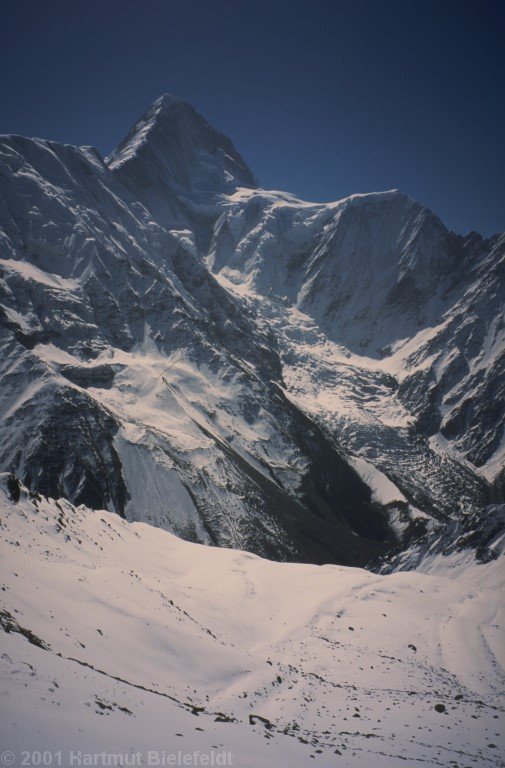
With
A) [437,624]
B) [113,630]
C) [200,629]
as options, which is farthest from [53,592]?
[437,624]

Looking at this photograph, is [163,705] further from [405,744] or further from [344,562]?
[344,562]

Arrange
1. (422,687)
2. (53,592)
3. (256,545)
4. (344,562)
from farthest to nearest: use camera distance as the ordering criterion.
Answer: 1. (344,562)
2. (256,545)
3. (422,687)
4. (53,592)

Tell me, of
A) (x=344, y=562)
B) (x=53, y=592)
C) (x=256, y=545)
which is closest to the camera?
(x=53, y=592)

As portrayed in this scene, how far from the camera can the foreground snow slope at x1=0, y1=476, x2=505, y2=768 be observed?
21.9m

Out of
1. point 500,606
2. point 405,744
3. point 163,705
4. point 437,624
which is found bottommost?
point 163,705

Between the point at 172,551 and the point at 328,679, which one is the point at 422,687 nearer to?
the point at 328,679

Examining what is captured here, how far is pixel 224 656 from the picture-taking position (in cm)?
4016

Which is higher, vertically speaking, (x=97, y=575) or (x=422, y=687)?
(x=422, y=687)

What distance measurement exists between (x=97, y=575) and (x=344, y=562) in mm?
168825

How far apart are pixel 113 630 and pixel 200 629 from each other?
12.2 meters

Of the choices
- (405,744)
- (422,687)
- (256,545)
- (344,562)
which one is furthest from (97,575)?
(344,562)

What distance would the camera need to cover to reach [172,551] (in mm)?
71625

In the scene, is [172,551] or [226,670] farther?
[172,551]

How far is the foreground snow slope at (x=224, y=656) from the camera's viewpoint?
861 inches
